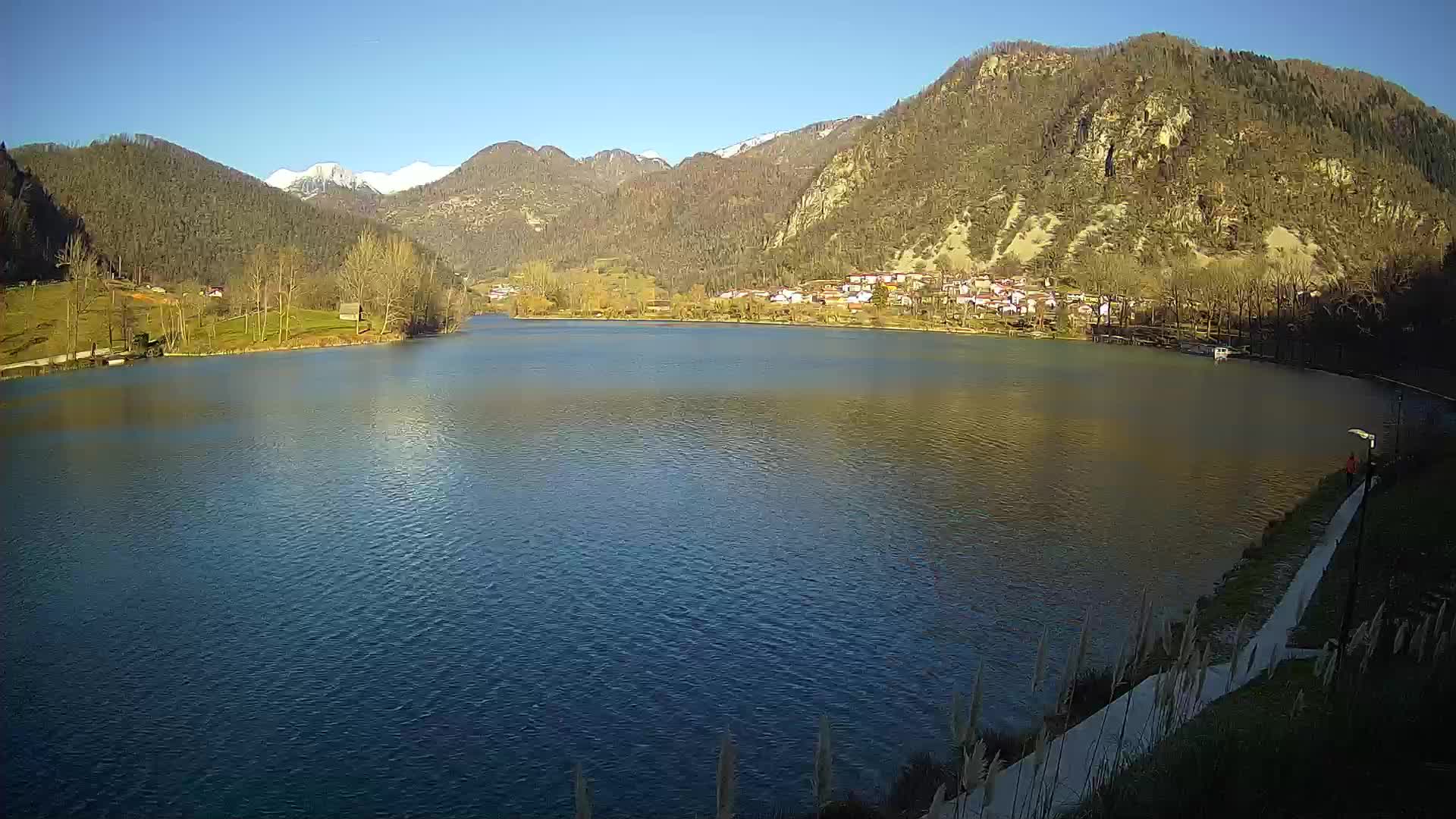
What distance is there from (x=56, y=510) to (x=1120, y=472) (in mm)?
28466

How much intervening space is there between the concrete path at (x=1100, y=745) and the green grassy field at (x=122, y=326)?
210 feet

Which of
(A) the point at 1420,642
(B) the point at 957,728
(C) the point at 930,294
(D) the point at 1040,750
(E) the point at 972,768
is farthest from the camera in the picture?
(C) the point at 930,294

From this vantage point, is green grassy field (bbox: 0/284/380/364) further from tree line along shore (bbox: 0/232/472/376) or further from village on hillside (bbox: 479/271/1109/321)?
village on hillside (bbox: 479/271/1109/321)

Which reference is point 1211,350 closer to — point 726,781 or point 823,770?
point 823,770

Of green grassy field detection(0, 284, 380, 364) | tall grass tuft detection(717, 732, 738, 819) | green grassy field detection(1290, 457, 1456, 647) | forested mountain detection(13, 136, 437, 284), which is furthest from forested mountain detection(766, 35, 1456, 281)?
tall grass tuft detection(717, 732, 738, 819)

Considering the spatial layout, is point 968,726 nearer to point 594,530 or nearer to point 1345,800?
point 1345,800

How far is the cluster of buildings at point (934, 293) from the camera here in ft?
417

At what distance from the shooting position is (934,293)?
140875 mm

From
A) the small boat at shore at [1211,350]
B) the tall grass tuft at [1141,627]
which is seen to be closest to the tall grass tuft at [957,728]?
the tall grass tuft at [1141,627]

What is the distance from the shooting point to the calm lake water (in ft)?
39.1

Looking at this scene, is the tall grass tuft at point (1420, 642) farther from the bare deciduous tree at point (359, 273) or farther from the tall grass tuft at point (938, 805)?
the bare deciduous tree at point (359, 273)

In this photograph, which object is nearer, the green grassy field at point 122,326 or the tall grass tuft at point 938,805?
the tall grass tuft at point 938,805

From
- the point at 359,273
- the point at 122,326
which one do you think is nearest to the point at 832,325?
the point at 359,273

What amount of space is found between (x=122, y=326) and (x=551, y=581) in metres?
65.0
